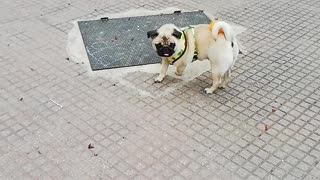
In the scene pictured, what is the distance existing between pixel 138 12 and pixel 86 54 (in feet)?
5.67

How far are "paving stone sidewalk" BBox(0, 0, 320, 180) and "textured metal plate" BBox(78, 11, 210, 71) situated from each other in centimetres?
34

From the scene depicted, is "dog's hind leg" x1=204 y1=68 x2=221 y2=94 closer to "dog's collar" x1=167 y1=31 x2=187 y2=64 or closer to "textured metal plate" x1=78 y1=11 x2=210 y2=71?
"dog's collar" x1=167 y1=31 x2=187 y2=64

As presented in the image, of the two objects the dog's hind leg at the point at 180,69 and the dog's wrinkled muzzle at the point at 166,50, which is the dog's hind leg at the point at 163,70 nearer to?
the dog's hind leg at the point at 180,69

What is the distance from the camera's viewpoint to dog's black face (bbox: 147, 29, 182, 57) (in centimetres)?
525

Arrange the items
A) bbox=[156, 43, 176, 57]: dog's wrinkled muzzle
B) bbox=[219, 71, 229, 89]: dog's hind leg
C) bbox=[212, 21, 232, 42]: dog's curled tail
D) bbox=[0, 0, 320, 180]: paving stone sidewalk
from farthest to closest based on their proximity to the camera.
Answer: bbox=[219, 71, 229, 89]: dog's hind leg → bbox=[156, 43, 176, 57]: dog's wrinkled muzzle → bbox=[212, 21, 232, 42]: dog's curled tail → bbox=[0, 0, 320, 180]: paving stone sidewalk

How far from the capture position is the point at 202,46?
17.8 feet

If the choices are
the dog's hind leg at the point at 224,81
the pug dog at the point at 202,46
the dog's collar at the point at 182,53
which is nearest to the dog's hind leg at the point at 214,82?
the pug dog at the point at 202,46

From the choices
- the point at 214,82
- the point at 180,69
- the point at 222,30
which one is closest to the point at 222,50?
the point at 222,30

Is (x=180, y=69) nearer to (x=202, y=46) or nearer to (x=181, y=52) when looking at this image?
(x=181, y=52)

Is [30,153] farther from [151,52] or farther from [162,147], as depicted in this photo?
[151,52]

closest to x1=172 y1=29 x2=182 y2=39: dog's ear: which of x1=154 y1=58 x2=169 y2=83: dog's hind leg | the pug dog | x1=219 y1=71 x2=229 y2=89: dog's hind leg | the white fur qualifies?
the pug dog

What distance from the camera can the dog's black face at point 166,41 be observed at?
5.25 meters

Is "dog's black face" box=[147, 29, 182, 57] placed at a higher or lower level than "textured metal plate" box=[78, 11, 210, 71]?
higher

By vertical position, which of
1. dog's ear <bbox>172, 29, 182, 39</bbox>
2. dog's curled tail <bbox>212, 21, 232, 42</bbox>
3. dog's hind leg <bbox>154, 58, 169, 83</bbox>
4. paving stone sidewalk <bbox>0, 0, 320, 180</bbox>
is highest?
dog's curled tail <bbox>212, 21, 232, 42</bbox>
